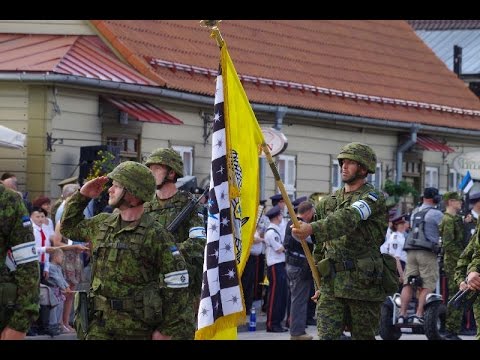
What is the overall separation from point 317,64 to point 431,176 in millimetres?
4354

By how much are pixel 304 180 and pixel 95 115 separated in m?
7.11

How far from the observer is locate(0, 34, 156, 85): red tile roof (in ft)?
72.2

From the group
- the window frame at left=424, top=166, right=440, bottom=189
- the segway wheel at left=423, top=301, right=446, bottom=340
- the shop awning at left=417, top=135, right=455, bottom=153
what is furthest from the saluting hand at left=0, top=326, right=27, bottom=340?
the window frame at left=424, top=166, right=440, bottom=189

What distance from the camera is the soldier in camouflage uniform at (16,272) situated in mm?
8906

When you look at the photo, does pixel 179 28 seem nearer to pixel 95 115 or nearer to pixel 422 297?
pixel 95 115

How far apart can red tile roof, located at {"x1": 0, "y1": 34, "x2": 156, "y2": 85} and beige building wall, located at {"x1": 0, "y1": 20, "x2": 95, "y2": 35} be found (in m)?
0.08

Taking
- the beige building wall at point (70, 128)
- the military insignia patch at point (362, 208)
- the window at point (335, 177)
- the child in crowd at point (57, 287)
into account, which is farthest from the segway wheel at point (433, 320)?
the window at point (335, 177)

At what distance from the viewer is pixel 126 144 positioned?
23531 mm

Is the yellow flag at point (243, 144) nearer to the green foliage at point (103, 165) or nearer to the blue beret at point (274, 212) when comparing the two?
the blue beret at point (274, 212)

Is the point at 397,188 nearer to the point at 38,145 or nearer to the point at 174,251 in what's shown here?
the point at 38,145

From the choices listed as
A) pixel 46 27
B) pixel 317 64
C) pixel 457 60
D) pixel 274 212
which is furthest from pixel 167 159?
pixel 457 60

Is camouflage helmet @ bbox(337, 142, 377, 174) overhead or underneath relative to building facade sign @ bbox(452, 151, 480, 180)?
underneath

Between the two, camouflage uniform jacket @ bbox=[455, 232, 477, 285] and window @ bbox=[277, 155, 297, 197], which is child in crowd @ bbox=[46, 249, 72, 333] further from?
window @ bbox=[277, 155, 297, 197]

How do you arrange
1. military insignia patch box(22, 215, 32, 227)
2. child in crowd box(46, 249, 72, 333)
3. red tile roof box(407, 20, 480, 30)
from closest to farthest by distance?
military insignia patch box(22, 215, 32, 227) < child in crowd box(46, 249, 72, 333) < red tile roof box(407, 20, 480, 30)
